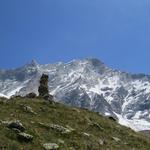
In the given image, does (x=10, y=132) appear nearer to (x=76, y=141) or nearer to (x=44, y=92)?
(x=76, y=141)

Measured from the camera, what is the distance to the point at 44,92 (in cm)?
6600

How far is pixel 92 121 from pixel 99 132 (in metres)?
4.32

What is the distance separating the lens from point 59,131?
35312 mm

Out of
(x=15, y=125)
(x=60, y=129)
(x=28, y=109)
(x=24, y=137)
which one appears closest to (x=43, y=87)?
(x=28, y=109)

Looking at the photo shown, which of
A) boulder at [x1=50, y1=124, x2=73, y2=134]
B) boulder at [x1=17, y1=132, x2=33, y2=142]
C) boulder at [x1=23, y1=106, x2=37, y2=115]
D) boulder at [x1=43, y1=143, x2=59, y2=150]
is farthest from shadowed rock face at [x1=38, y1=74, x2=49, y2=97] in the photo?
boulder at [x1=17, y1=132, x2=33, y2=142]

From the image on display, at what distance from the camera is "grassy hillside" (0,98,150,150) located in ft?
102

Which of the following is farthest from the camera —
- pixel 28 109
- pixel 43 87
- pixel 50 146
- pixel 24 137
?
pixel 43 87

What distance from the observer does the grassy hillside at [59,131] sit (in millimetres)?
31062

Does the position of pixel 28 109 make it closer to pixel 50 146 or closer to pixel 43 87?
pixel 50 146

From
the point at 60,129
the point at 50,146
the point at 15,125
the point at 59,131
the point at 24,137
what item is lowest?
the point at 50,146

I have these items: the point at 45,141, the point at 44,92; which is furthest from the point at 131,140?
the point at 44,92

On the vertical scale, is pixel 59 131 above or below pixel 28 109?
below

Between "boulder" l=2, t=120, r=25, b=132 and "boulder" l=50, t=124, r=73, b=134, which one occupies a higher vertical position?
"boulder" l=50, t=124, r=73, b=134

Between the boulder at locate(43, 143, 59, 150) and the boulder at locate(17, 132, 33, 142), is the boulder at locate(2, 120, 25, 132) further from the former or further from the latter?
the boulder at locate(43, 143, 59, 150)
